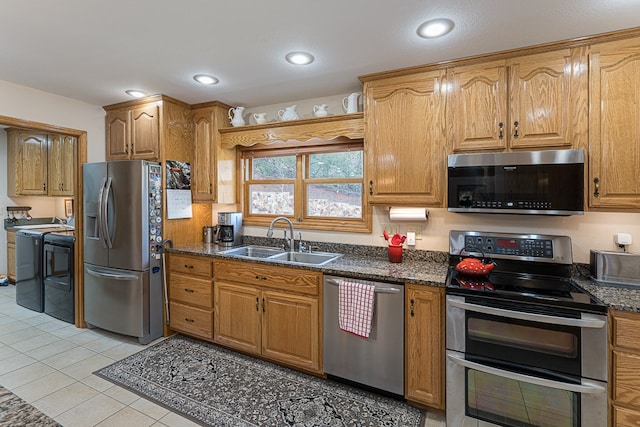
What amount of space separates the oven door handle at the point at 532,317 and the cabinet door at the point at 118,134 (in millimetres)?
3366

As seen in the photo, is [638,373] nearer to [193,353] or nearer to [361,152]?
[361,152]

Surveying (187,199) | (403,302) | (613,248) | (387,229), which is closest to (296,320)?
(403,302)

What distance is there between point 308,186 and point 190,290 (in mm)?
1516

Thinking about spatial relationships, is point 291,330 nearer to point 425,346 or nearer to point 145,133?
point 425,346

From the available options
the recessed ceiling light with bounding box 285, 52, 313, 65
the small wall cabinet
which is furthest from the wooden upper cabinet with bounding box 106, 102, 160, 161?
the small wall cabinet

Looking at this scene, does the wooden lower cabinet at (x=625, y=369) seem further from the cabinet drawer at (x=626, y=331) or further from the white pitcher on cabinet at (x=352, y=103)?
the white pitcher on cabinet at (x=352, y=103)

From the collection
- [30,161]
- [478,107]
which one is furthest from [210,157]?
[30,161]

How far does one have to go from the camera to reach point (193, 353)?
274 centimetres

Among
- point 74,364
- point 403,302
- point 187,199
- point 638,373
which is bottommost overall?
point 74,364

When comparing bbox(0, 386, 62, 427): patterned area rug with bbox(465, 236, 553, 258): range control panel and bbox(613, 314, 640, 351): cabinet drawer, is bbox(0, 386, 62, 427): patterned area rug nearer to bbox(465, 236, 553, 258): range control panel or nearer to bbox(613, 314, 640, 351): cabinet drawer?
bbox(465, 236, 553, 258): range control panel

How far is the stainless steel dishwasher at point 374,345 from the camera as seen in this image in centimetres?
202

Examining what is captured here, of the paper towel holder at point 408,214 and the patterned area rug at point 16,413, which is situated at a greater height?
the paper towel holder at point 408,214

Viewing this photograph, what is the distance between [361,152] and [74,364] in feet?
10.1

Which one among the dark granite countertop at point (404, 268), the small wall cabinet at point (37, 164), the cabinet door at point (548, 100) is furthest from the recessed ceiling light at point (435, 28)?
the small wall cabinet at point (37, 164)
